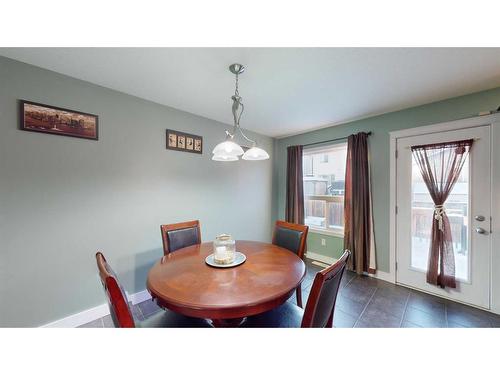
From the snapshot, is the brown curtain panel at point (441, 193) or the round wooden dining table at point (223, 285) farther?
the brown curtain panel at point (441, 193)


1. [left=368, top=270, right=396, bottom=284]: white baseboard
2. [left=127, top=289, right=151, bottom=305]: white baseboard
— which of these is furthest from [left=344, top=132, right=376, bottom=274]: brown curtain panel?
[left=127, top=289, right=151, bottom=305]: white baseboard

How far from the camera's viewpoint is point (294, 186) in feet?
11.3

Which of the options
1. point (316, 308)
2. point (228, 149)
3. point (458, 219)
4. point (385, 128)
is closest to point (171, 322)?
point (316, 308)

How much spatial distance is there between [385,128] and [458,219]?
4.45 ft

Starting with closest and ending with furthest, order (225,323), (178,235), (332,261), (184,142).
Answer: (225,323) < (178,235) < (184,142) < (332,261)

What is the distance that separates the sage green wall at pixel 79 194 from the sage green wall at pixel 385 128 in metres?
2.39

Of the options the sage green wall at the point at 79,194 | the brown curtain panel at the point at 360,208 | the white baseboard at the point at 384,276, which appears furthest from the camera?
the brown curtain panel at the point at 360,208

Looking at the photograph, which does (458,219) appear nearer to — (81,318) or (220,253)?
(220,253)

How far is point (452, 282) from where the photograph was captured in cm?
201

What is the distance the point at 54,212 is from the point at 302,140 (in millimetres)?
3476

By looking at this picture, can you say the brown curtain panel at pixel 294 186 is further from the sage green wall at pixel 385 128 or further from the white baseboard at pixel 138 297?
the white baseboard at pixel 138 297

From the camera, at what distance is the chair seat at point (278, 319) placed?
1.06 m

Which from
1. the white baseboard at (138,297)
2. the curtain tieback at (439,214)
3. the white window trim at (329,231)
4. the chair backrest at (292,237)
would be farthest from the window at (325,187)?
the white baseboard at (138,297)
